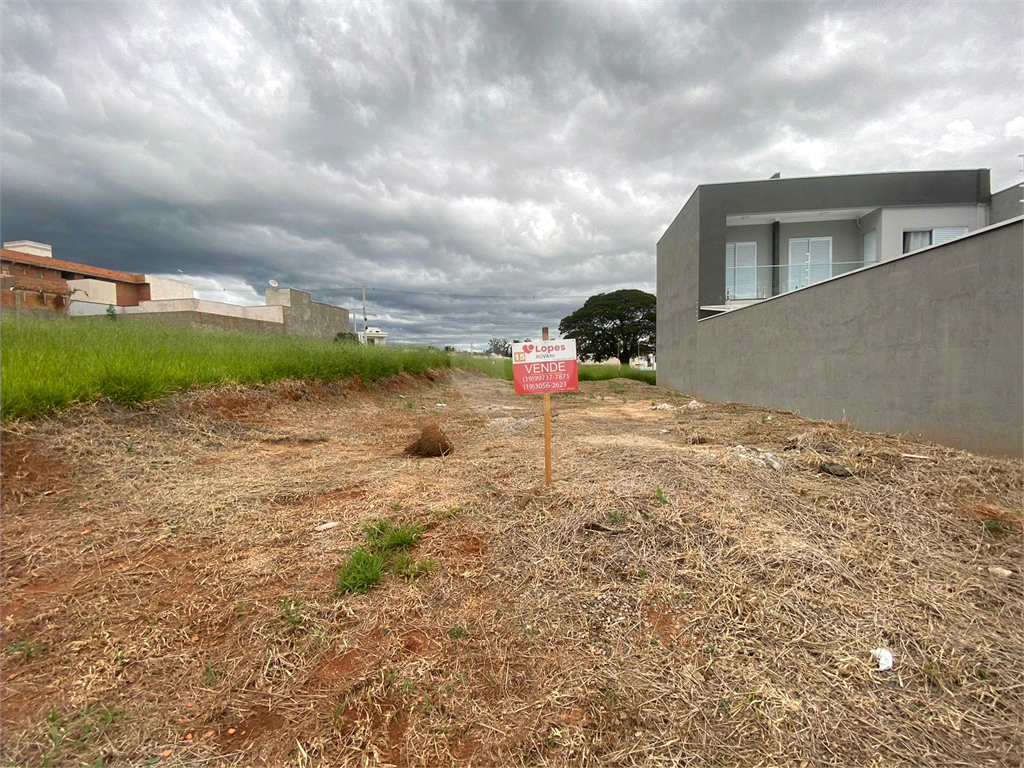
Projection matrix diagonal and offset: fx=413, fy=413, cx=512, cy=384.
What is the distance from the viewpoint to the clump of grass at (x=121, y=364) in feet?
12.4

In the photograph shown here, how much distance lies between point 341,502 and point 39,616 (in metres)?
1.57

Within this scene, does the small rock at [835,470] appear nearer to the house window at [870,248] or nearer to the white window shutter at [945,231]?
the house window at [870,248]

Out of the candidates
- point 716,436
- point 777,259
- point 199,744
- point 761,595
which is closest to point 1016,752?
point 761,595

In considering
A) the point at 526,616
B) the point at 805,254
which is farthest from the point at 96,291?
the point at 805,254

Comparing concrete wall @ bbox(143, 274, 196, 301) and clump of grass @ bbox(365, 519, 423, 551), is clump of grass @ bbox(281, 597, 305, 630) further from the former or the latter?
concrete wall @ bbox(143, 274, 196, 301)

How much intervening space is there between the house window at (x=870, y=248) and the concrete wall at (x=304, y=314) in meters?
27.0

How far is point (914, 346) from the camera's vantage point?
181 inches

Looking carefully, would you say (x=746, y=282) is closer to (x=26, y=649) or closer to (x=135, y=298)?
(x=26, y=649)

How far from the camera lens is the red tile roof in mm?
24438

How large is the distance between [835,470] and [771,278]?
1220cm

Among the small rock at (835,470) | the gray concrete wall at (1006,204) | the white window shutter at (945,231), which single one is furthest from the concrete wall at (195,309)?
the gray concrete wall at (1006,204)

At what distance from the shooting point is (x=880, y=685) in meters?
1.52

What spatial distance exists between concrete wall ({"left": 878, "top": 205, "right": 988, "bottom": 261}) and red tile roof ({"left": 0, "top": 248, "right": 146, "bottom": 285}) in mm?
38099

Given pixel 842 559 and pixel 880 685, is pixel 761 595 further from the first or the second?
pixel 842 559
